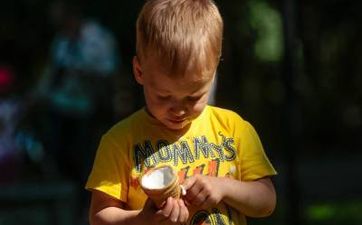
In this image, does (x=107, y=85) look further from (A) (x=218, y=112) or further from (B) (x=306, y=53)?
(A) (x=218, y=112)

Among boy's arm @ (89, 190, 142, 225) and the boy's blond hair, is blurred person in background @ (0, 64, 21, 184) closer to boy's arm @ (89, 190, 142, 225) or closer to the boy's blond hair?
boy's arm @ (89, 190, 142, 225)

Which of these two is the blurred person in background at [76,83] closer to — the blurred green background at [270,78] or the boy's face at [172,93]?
the blurred green background at [270,78]

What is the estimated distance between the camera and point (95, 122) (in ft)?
37.9

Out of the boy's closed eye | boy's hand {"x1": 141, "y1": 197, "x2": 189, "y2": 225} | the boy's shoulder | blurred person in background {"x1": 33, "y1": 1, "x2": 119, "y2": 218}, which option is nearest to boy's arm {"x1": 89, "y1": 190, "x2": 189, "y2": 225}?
boy's hand {"x1": 141, "y1": 197, "x2": 189, "y2": 225}

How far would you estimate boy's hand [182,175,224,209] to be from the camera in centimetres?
306

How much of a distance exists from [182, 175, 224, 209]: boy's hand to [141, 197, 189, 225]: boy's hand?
0.17 ft

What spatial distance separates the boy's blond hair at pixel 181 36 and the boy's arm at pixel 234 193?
Answer: 0.31m

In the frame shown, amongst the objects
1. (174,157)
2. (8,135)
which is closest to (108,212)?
(174,157)

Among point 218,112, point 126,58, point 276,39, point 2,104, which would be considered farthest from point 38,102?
point 218,112

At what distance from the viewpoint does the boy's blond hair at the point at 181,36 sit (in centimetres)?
298

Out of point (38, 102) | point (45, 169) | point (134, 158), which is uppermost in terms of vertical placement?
point (134, 158)

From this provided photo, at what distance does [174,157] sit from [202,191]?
7.0 inches

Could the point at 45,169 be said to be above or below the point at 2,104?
below

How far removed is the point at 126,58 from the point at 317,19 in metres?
2.27
